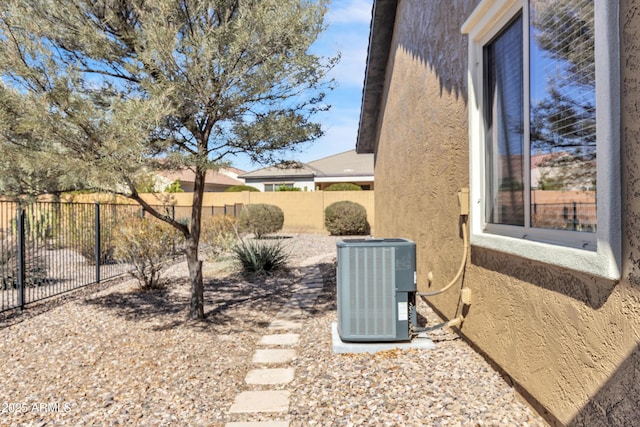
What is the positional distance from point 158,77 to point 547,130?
4.28 metres

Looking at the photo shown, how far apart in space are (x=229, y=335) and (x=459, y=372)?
3.16 m

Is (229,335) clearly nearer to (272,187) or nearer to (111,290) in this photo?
(111,290)

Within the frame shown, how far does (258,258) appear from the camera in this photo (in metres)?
Answer: 10.1

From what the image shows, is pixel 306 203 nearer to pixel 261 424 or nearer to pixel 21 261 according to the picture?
pixel 21 261

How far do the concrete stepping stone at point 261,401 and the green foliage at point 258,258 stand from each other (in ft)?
20.3

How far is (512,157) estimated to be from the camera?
363cm

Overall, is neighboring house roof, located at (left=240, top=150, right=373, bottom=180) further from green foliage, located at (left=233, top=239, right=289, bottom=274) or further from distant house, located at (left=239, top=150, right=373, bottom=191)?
green foliage, located at (left=233, top=239, right=289, bottom=274)

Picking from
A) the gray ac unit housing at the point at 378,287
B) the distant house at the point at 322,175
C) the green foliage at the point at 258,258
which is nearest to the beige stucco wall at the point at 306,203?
the distant house at the point at 322,175

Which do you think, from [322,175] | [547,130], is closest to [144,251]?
[547,130]

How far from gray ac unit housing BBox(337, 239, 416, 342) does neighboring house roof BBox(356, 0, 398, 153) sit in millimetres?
6066

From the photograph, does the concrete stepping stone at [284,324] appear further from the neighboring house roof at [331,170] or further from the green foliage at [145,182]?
the neighboring house roof at [331,170]

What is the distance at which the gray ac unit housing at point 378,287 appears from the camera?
4219mm

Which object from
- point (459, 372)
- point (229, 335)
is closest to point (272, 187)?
point (229, 335)

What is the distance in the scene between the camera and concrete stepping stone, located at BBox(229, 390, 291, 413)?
11.5 ft
